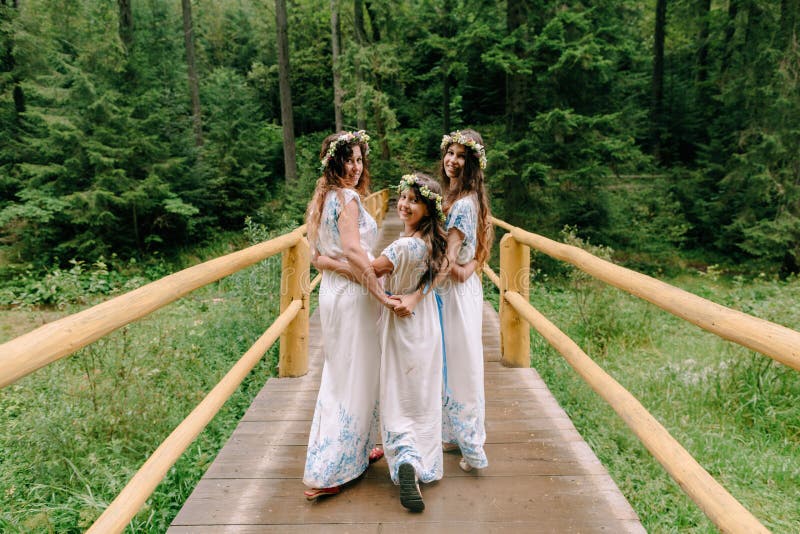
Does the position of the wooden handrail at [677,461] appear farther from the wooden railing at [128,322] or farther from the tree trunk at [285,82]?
the tree trunk at [285,82]

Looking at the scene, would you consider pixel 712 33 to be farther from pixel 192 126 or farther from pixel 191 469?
pixel 191 469

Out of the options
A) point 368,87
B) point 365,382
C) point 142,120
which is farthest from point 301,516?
point 368,87

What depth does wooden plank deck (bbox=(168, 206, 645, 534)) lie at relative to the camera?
2408 mm

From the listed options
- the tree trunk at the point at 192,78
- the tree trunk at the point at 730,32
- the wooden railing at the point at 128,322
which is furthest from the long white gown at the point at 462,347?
the tree trunk at the point at 192,78

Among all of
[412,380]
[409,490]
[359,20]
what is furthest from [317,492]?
[359,20]

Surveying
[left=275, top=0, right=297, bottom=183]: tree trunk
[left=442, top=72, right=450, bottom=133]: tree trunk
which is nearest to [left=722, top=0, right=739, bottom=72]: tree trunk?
[left=442, top=72, right=450, bottom=133]: tree trunk

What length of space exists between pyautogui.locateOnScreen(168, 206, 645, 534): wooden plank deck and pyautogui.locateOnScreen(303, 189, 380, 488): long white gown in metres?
0.18

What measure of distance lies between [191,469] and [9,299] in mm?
11103

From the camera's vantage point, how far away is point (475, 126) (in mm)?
22078

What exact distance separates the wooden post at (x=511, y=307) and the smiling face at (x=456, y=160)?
1.55 meters

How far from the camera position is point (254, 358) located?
304 cm

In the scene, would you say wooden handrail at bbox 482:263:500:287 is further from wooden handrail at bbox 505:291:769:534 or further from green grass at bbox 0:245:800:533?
wooden handrail at bbox 505:291:769:534

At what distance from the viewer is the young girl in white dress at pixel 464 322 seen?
2869mm

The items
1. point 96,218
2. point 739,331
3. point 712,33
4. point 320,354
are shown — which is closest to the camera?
point 739,331
